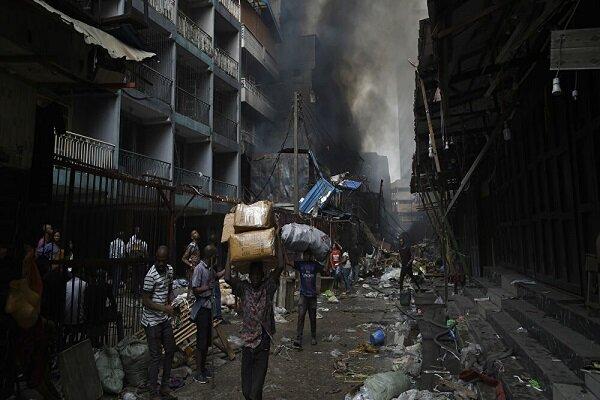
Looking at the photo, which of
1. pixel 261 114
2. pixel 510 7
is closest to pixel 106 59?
pixel 510 7

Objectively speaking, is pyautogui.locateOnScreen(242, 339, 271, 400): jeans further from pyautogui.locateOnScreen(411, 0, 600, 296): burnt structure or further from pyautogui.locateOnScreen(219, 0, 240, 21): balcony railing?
pyautogui.locateOnScreen(219, 0, 240, 21): balcony railing

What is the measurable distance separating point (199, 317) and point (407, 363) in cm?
310

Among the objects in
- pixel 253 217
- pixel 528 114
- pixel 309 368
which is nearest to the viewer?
pixel 253 217

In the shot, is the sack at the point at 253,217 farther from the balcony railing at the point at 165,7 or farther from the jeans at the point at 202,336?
the balcony railing at the point at 165,7

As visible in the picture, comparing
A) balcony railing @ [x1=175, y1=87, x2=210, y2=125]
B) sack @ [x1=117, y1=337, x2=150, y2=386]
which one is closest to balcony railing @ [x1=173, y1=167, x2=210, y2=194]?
balcony railing @ [x1=175, y1=87, x2=210, y2=125]

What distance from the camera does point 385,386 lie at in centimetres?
462

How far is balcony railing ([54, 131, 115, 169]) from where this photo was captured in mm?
11461

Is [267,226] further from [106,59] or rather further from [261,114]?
[261,114]

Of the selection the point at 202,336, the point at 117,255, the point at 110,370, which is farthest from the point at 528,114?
the point at 110,370

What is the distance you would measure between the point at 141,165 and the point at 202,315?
10942 mm

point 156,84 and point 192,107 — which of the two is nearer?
point 156,84

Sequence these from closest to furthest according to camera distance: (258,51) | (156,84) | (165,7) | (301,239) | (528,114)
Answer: (528,114) → (301,239) → (156,84) → (165,7) → (258,51)

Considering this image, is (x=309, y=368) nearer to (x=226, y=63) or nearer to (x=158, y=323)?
(x=158, y=323)

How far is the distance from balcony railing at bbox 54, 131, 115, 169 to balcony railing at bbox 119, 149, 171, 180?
118 centimetres
